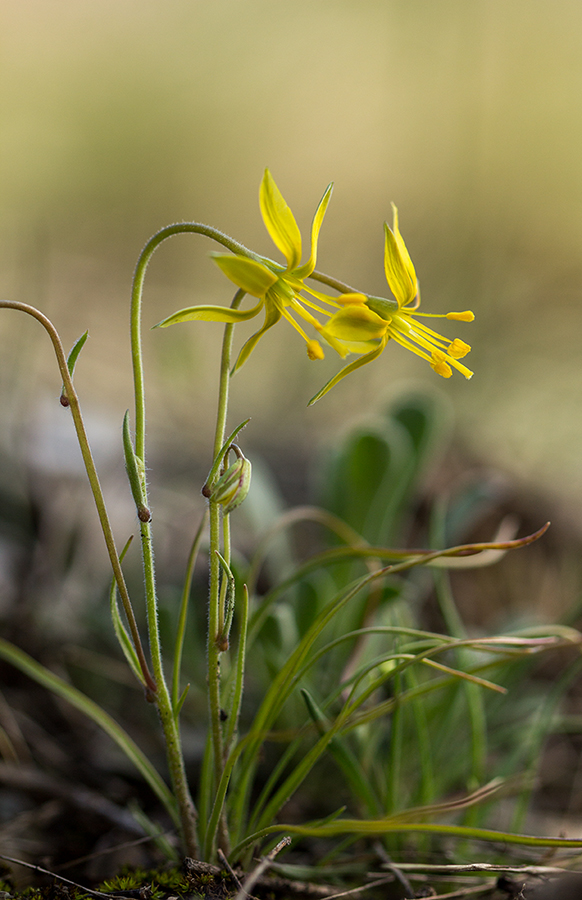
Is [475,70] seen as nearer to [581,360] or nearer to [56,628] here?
[581,360]

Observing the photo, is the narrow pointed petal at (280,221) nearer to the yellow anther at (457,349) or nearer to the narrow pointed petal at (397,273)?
the narrow pointed petal at (397,273)

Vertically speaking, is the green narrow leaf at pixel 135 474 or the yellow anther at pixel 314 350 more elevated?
the yellow anther at pixel 314 350

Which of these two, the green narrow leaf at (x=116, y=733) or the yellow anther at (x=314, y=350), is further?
the green narrow leaf at (x=116, y=733)

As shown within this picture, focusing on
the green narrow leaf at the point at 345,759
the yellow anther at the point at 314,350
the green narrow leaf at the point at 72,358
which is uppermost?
the yellow anther at the point at 314,350

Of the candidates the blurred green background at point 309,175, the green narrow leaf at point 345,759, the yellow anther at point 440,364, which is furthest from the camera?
the blurred green background at point 309,175

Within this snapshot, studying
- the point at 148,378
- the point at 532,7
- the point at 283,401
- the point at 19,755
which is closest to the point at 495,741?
the point at 19,755

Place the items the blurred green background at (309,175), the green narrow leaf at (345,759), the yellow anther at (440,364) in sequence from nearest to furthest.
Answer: the yellow anther at (440,364)
the green narrow leaf at (345,759)
the blurred green background at (309,175)

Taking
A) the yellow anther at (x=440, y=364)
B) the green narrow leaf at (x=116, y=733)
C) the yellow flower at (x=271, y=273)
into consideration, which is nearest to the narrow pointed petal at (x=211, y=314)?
the yellow flower at (x=271, y=273)

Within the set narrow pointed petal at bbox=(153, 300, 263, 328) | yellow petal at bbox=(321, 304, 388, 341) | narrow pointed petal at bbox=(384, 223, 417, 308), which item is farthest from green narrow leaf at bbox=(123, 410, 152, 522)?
narrow pointed petal at bbox=(384, 223, 417, 308)

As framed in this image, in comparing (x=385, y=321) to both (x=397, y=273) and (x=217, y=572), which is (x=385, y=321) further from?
(x=217, y=572)
